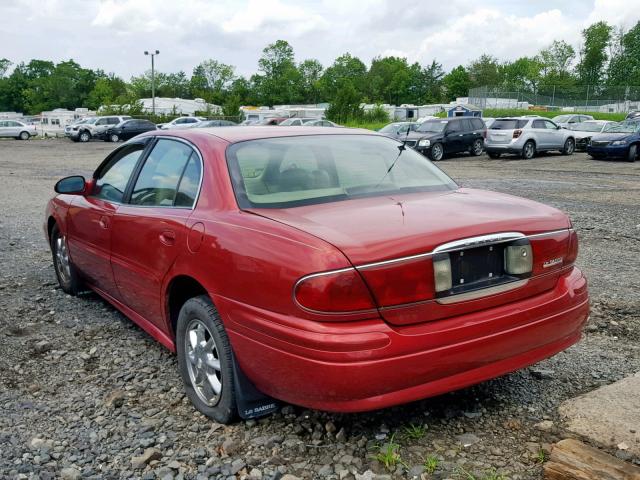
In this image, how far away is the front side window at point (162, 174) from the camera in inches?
151

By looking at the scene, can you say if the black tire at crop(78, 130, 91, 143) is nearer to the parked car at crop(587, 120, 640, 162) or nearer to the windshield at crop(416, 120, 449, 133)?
the windshield at crop(416, 120, 449, 133)

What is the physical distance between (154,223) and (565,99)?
64.3m

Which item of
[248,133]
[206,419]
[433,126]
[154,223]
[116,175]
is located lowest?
[206,419]

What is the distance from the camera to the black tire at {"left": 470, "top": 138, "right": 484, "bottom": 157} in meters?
26.2

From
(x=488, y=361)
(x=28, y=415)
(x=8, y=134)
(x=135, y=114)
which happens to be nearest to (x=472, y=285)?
(x=488, y=361)

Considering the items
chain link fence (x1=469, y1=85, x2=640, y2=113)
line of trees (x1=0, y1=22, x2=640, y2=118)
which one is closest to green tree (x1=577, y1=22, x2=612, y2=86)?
→ line of trees (x1=0, y1=22, x2=640, y2=118)

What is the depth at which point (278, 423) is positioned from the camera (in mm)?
3320

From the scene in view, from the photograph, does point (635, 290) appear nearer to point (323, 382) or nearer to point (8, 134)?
point (323, 382)

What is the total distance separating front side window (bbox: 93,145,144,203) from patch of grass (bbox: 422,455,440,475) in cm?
267

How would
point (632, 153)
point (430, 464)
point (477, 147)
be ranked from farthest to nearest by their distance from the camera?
1. point (477, 147)
2. point (632, 153)
3. point (430, 464)

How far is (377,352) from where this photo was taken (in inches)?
103

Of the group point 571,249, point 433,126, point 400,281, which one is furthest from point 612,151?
point 400,281

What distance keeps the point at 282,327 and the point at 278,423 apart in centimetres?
82

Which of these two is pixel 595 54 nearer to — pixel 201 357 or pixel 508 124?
pixel 508 124
